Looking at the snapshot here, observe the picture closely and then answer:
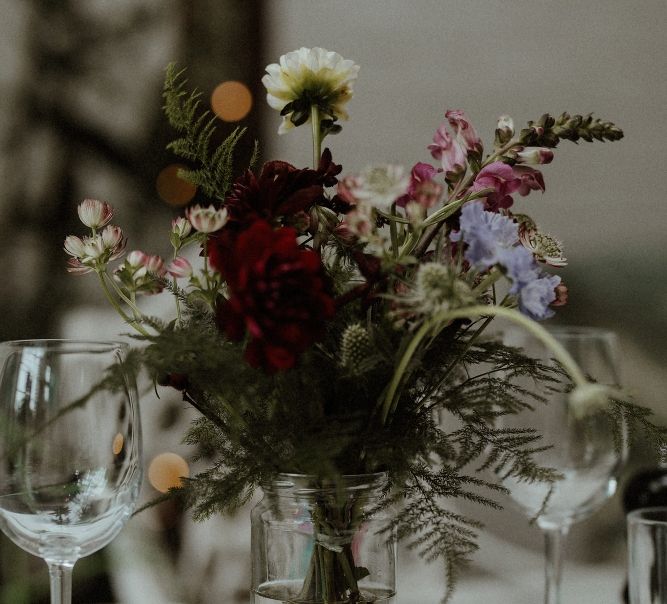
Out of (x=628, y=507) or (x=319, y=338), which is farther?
(x=628, y=507)

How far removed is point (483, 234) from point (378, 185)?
0.06m

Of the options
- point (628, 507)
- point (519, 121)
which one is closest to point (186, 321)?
point (628, 507)

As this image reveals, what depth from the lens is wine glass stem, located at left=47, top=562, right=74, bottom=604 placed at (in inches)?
21.6

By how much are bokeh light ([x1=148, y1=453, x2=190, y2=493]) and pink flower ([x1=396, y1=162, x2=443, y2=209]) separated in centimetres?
99


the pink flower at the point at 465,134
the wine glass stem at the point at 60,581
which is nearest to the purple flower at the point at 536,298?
the pink flower at the point at 465,134

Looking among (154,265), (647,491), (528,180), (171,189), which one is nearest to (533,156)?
(528,180)

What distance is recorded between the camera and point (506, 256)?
0.43 metres

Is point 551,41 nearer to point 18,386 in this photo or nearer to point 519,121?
point 519,121

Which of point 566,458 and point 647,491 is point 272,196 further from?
point 647,491

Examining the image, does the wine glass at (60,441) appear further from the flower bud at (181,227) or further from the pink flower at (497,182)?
the pink flower at (497,182)

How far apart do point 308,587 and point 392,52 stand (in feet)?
4.74

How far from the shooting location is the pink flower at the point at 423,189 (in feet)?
1.45

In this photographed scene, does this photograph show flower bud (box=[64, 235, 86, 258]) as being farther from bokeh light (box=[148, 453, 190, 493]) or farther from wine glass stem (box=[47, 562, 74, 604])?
bokeh light (box=[148, 453, 190, 493])

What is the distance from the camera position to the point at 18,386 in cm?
52
